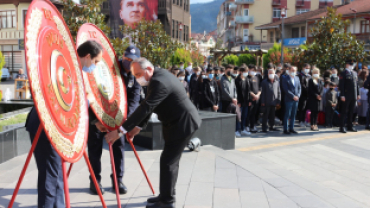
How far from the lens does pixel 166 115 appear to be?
4.20 metres

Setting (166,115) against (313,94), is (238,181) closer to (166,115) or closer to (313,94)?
(166,115)

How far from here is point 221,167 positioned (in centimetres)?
627

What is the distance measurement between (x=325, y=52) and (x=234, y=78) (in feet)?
21.5

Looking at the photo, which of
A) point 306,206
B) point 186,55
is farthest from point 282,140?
point 186,55

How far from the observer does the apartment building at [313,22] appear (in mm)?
42125

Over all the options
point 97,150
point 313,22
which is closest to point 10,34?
point 313,22

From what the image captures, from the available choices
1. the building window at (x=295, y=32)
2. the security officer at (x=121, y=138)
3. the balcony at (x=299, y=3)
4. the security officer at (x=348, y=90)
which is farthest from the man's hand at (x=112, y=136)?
the balcony at (x=299, y=3)

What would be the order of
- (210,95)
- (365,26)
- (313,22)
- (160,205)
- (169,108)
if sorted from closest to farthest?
(169,108) < (160,205) < (210,95) < (365,26) < (313,22)

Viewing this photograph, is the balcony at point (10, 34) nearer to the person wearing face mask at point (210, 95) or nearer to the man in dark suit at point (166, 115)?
the person wearing face mask at point (210, 95)

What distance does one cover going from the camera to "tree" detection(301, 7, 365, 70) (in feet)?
53.3

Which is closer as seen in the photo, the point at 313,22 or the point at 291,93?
the point at 291,93

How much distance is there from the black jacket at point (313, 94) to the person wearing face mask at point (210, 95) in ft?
10.4

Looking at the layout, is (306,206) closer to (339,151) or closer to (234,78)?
(339,151)

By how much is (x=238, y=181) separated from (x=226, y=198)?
2.69 feet
